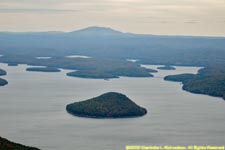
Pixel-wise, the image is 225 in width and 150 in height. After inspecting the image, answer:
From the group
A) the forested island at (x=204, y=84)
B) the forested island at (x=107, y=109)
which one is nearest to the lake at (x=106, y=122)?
the forested island at (x=107, y=109)

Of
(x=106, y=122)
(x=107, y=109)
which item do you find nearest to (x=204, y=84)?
(x=107, y=109)

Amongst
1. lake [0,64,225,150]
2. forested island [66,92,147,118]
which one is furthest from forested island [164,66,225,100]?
forested island [66,92,147,118]

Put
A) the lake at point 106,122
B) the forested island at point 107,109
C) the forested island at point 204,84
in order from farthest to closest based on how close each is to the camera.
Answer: the forested island at point 204,84 → the forested island at point 107,109 → the lake at point 106,122

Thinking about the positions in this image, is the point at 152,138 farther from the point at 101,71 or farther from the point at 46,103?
the point at 101,71

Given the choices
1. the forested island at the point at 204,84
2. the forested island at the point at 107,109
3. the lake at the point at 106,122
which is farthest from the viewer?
the forested island at the point at 204,84

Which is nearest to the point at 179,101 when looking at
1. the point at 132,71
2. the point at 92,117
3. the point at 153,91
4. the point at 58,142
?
the point at 153,91

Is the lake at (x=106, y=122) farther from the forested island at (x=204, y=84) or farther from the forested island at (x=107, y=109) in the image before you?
the forested island at (x=204, y=84)

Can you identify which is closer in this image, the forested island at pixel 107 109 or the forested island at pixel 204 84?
the forested island at pixel 107 109
